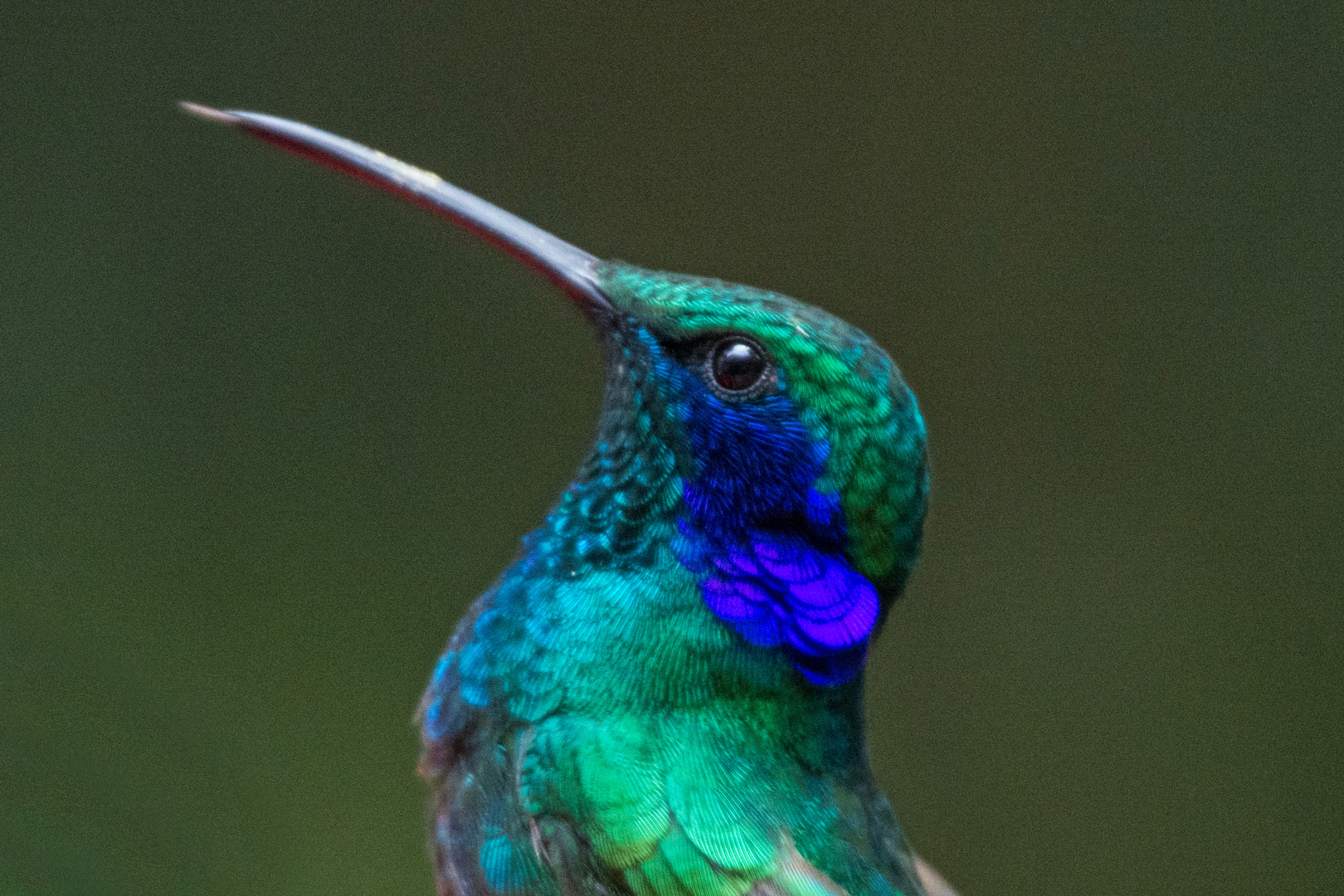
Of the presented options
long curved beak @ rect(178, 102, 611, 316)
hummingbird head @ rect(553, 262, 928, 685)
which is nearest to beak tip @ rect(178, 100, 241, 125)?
long curved beak @ rect(178, 102, 611, 316)

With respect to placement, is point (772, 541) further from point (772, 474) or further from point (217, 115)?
point (217, 115)

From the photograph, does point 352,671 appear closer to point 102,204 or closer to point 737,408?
point 102,204

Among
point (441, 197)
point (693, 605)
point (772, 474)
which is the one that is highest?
point (441, 197)

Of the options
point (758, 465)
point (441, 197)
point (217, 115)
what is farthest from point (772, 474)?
point (217, 115)

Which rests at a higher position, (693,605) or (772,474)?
(772,474)

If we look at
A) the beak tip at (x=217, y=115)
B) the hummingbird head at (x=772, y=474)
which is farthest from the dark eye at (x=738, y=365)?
the beak tip at (x=217, y=115)

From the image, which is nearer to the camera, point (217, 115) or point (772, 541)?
point (217, 115)

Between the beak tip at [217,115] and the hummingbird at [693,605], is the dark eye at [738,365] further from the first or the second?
the beak tip at [217,115]

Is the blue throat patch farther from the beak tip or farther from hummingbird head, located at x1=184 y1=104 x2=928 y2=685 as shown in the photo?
the beak tip
